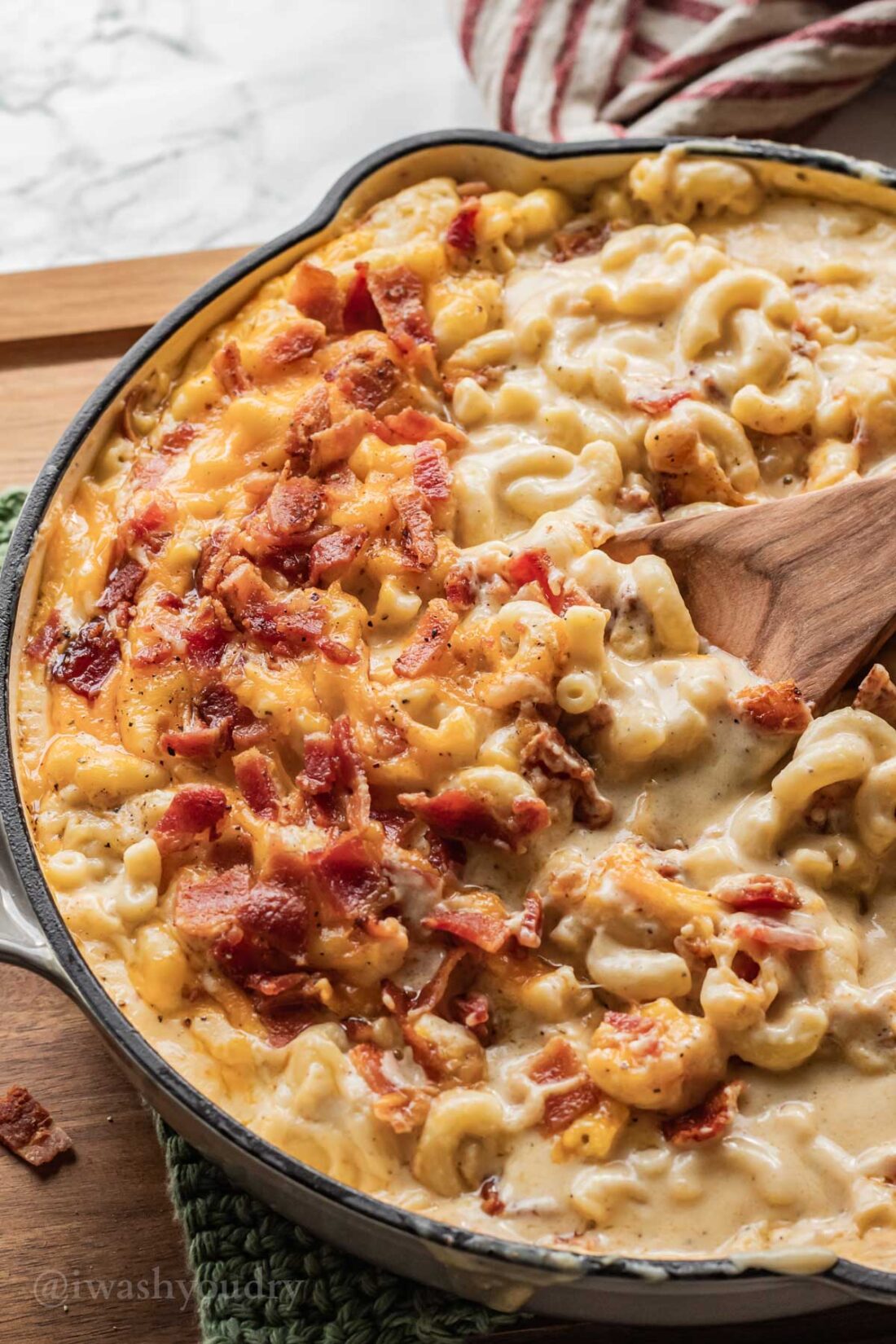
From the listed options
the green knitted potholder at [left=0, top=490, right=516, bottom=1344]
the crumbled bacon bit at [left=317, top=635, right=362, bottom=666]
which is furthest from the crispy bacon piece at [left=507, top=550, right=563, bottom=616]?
the green knitted potholder at [left=0, top=490, right=516, bottom=1344]

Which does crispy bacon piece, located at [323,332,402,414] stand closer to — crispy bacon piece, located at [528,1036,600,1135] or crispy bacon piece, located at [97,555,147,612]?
crispy bacon piece, located at [97,555,147,612]

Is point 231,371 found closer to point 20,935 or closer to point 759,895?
point 20,935

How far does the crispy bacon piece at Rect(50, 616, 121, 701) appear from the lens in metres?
2.33

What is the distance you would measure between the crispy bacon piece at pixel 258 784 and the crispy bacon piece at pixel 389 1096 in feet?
1.24

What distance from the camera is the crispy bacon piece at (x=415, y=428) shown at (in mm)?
2520

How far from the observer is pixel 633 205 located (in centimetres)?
288

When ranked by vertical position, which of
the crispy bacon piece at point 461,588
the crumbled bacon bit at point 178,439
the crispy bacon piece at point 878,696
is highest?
the crumbled bacon bit at point 178,439

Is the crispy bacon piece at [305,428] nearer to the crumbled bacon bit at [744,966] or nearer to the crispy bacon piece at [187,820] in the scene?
the crispy bacon piece at [187,820]

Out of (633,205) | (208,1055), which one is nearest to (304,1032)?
(208,1055)

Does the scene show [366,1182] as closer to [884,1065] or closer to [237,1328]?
[237,1328]

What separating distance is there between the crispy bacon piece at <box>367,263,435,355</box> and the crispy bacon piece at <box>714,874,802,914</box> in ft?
3.68

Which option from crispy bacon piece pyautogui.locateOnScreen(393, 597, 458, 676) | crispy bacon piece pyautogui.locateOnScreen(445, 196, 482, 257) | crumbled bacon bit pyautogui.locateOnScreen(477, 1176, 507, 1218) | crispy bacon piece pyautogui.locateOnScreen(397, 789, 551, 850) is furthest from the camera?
crispy bacon piece pyautogui.locateOnScreen(445, 196, 482, 257)

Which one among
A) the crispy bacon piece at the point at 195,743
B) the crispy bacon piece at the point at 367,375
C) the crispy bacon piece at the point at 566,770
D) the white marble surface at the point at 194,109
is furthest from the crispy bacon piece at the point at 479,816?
the white marble surface at the point at 194,109

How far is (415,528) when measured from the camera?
2.35 metres
